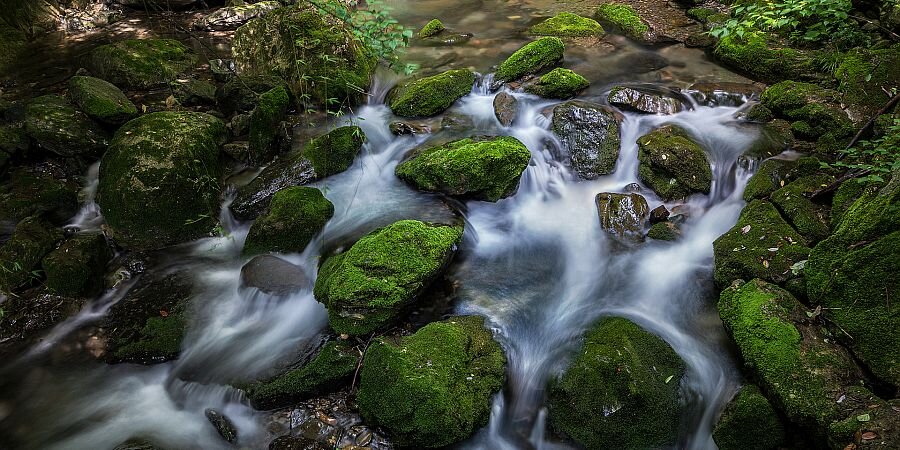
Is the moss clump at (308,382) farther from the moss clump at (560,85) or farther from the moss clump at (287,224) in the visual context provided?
the moss clump at (560,85)

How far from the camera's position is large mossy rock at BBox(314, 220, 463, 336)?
4.34 meters

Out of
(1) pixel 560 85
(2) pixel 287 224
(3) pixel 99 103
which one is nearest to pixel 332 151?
(2) pixel 287 224

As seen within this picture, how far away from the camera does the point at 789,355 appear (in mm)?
3502

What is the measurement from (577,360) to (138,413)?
161 inches

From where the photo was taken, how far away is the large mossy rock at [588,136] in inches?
264

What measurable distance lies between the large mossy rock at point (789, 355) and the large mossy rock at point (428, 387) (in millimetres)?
2062

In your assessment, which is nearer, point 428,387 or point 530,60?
point 428,387

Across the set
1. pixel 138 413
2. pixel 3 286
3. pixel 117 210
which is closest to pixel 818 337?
pixel 138 413

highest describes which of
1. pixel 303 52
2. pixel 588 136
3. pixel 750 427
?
pixel 303 52

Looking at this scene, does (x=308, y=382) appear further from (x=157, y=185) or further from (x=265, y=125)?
(x=265, y=125)

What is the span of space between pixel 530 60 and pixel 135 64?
283 inches

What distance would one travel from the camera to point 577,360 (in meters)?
4.02

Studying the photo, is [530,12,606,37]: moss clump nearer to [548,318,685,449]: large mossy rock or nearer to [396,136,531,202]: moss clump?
[396,136,531,202]: moss clump

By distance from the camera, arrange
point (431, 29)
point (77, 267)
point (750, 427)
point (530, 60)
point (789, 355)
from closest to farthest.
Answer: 1. point (750, 427)
2. point (789, 355)
3. point (77, 267)
4. point (530, 60)
5. point (431, 29)
